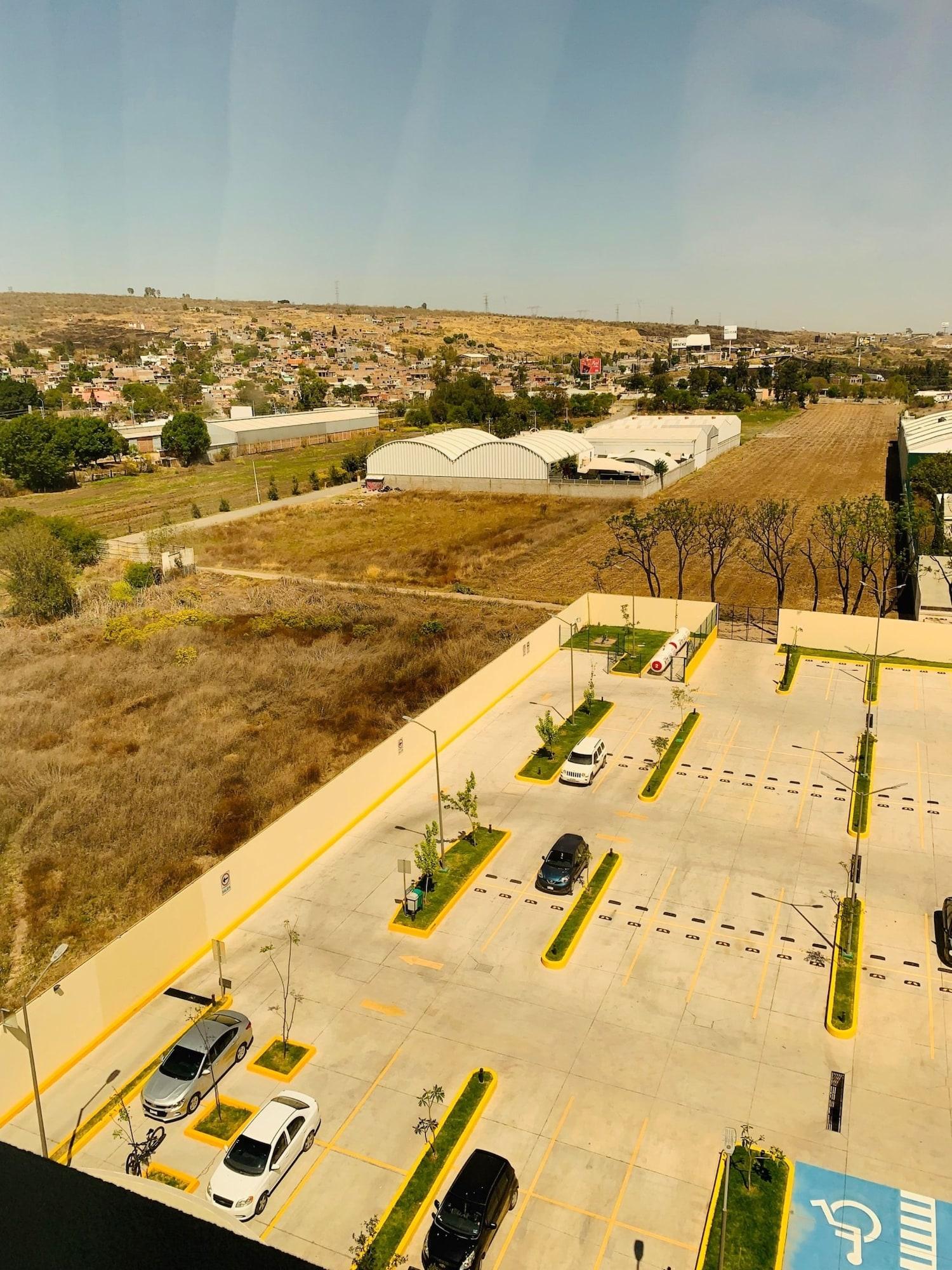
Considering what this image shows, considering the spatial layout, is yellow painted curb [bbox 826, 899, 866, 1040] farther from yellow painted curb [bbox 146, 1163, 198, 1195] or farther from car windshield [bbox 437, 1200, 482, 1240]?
yellow painted curb [bbox 146, 1163, 198, 1195]

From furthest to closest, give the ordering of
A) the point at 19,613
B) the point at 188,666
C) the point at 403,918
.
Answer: the point at 19,613
the point at 188,666
the point at 403,918

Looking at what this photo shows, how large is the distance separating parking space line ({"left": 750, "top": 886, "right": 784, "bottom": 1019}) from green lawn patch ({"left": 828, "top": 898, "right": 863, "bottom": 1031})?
5.43 ft

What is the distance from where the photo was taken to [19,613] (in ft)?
186

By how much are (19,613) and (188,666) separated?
17.4 m

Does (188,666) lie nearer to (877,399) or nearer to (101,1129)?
(101,1129)

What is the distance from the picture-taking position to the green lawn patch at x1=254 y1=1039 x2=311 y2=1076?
20.7 metres

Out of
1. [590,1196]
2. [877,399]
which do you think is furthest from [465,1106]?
[877,399]

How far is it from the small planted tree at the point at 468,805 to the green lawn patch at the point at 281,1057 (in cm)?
1015

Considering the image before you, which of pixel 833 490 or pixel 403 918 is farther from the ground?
pixel 833 490

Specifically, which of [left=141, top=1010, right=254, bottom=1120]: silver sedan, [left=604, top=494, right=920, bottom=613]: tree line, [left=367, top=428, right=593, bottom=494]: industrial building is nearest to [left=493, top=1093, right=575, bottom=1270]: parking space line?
[left=141, top=1010, right=254, bottom=1120]: silver sedan

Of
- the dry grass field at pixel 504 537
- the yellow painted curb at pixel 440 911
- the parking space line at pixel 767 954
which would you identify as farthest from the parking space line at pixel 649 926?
the dry grass field at pixel 504 537

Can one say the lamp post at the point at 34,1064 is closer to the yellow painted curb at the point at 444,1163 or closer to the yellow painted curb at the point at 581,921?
the yellow painted curb at the point at 444,1163

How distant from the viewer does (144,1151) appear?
1847 centimetres

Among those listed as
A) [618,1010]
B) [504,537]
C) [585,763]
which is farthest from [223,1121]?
[504,537]
